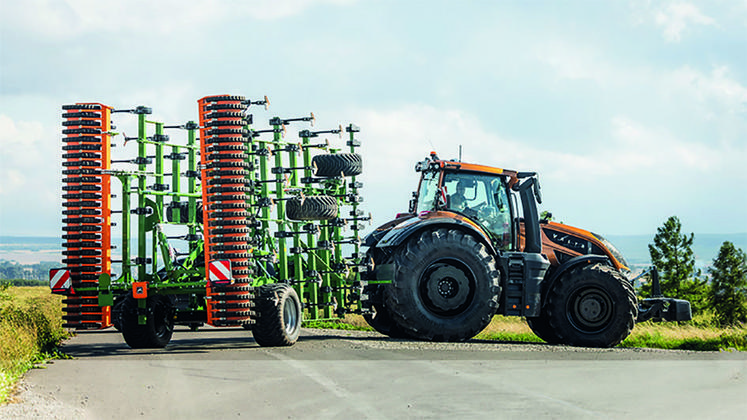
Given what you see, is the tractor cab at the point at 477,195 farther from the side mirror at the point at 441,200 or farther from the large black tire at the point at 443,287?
the large black tire at the point at 443,287

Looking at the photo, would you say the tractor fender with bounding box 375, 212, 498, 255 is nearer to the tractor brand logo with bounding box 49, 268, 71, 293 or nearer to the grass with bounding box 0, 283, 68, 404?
the tractor brand logo with bounding box 49, 268, 71, 293

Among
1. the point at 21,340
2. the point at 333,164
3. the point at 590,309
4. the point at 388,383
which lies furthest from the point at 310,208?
the point at 388,383

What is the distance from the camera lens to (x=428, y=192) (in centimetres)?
1591

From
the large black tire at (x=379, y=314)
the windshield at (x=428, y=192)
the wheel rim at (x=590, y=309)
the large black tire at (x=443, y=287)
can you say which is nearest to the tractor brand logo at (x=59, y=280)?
the large black tire at (x=379, y=314)

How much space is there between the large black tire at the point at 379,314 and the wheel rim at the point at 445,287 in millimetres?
841

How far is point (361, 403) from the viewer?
29.7 ft

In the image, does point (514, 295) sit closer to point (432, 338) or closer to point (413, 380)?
point (432, 338)

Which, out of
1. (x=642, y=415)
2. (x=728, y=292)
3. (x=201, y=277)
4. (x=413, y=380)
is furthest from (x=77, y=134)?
(x=728, y=292)

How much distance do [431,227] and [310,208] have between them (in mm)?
2692

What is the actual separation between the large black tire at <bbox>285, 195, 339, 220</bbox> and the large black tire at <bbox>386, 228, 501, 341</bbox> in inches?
91.4

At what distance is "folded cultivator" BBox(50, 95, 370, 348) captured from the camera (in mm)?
14203

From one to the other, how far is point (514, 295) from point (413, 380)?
17.0ft

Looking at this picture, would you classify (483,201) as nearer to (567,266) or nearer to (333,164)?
(567,266)

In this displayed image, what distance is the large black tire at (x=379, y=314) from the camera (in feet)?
49.6
